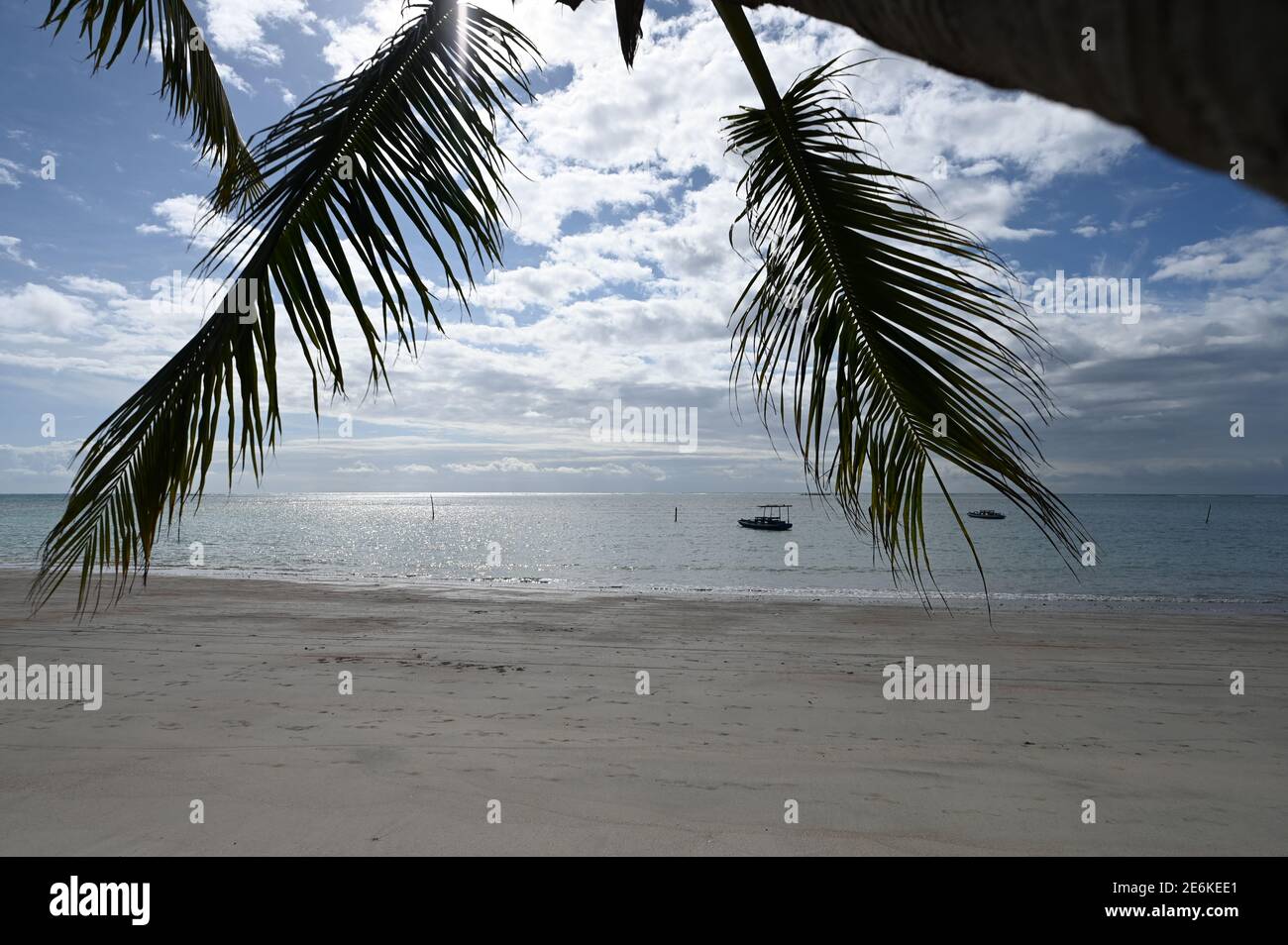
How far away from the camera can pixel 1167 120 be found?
1.85ft

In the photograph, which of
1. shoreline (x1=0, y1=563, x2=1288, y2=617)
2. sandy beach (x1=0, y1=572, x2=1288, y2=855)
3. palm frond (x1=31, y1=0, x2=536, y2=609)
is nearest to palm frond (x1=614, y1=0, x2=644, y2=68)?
palm frond (x1=31, y1=0, x2=536, y2=609)

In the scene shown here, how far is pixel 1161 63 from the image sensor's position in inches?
21.1

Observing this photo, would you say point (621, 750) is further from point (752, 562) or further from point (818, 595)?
point (752, 562)

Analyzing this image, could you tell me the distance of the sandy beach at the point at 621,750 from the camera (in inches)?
197

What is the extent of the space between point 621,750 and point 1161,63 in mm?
6710

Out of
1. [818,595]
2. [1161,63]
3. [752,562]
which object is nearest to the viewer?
[1161,63]

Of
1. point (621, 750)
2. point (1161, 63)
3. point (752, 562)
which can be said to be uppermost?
point (1161, 63)

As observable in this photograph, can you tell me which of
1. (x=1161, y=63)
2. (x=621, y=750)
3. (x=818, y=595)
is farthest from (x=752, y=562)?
(x=1161, y=63)

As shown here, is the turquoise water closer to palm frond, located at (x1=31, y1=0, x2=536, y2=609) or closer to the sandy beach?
the sandy beach

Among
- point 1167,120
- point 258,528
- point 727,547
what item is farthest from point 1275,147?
point 258,528

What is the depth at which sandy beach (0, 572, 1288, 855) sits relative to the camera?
5008 millimetres

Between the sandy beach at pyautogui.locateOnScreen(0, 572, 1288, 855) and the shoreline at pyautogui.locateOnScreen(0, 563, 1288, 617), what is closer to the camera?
the sandy beach at pyautogui.locateOnScreen(0, 572, 1288, 855)

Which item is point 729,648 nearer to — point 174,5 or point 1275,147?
point 174,5

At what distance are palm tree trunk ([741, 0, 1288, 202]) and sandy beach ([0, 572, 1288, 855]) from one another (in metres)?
4.91
